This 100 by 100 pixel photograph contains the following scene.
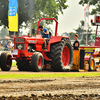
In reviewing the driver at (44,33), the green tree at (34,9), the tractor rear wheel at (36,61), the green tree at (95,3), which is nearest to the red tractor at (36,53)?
the tractor rear wheel at (36,61)

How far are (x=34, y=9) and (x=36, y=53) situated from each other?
32.1 metres

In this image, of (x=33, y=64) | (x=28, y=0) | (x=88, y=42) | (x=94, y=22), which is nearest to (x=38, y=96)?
(x=33, y=64)

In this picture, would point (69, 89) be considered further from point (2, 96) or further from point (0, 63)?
point (0, 63)

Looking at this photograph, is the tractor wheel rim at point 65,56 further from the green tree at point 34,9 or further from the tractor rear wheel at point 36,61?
the green tree at point 34,9

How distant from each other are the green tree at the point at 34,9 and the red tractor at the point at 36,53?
26938 mm

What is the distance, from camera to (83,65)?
13.8m

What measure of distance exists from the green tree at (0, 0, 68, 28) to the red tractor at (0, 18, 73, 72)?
1061 inches

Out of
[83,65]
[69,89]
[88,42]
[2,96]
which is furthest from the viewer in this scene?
[88,42]

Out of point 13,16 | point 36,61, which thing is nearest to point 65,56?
point 36,61

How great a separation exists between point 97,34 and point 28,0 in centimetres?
2180

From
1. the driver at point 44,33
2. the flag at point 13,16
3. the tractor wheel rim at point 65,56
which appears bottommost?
the tractor wheel rim at point 65,56

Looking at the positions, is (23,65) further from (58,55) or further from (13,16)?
(13,16)

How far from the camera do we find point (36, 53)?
12.2 m

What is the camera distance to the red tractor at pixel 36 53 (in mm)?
12453
